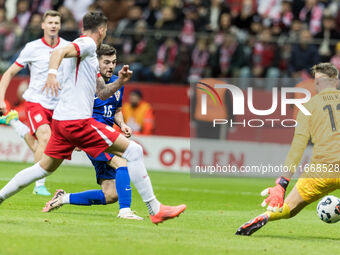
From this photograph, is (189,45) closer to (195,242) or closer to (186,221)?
(186,221)

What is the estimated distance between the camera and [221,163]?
19281 millimetres

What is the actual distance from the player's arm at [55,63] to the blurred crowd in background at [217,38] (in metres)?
12.9

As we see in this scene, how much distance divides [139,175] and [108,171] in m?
1.90

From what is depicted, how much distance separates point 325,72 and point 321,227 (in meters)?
2.45

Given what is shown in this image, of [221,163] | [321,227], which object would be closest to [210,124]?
[221,163]

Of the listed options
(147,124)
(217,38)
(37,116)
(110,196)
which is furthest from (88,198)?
(217,38)

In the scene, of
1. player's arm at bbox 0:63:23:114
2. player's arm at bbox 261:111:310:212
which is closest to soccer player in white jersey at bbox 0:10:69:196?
player's arm at bbox 0:63:23:114

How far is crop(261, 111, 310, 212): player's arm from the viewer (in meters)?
8.43

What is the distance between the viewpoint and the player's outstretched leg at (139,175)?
8.63 meters

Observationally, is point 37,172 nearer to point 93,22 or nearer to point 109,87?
point 109,87

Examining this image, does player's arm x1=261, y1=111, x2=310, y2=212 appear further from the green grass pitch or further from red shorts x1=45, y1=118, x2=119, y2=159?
red shorts x1=45, y1=118, x2=119, y2=159

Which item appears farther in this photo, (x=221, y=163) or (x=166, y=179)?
(x=221, y=163)

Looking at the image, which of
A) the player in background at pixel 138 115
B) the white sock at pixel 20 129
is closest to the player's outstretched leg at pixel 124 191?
the white sock at pixel 20 129

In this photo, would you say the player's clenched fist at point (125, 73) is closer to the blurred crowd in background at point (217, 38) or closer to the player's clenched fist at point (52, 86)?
the player's clenched fist at point (52, 86)
